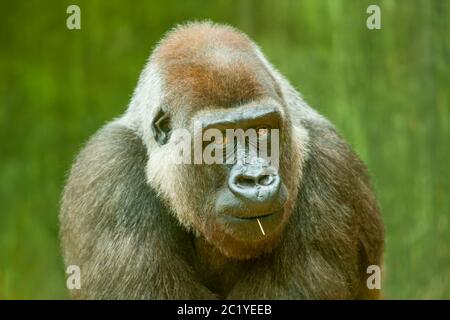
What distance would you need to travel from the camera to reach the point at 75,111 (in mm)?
10688

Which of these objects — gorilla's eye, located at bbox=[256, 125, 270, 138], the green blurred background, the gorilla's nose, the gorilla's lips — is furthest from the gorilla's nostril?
the green blurred background

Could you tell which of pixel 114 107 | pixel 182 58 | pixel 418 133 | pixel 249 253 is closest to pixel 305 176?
pixel 249 253

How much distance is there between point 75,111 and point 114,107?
0.49m

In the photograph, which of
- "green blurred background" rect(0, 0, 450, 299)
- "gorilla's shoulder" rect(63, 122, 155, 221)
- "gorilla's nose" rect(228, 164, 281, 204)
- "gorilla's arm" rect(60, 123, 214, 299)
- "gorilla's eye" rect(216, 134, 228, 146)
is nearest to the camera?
"gorilla's nose" rect(228, 164, 281, 204)

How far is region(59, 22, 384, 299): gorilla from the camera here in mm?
5551

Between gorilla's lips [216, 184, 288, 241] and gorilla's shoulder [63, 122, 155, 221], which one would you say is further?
gorilla's shoulder [63, 122, 155, 221]

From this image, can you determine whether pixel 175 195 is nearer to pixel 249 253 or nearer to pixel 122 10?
pixel 249 253

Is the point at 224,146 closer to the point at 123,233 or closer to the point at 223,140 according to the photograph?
the point at 223,140

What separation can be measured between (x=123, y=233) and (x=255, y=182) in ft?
3.70

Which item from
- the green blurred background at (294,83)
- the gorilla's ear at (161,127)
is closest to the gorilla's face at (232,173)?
the gorilla's ear at (161,127)

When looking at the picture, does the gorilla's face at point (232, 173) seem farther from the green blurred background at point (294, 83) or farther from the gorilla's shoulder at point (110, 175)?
the green blurred background at point (294, 83)

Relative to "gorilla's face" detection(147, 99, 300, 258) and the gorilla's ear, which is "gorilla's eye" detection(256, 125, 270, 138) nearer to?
"gorilla's face" detection(147, 99, 300, 258)

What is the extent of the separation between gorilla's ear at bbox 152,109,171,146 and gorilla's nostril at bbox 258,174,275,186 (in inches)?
34.7

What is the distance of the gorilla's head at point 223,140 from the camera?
211 inches
